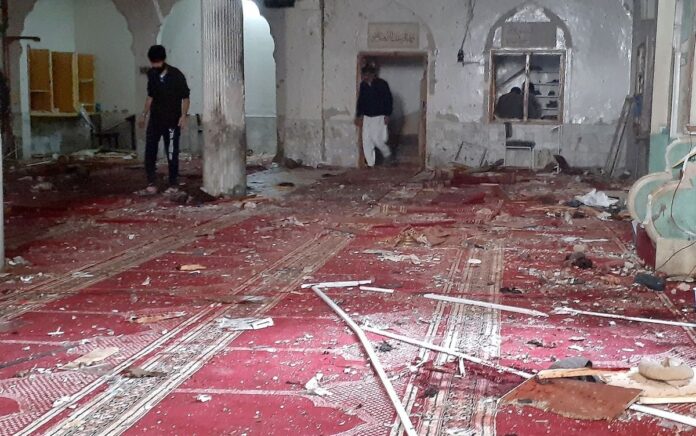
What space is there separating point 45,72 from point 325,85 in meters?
5.66

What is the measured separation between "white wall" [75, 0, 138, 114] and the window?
287 inches

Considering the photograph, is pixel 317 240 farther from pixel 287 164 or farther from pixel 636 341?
pixel 287 164

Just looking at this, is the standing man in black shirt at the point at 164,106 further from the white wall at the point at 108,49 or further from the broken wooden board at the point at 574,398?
the broken wooden board at the point at 574,398

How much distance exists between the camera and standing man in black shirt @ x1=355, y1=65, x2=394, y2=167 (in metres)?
13.6

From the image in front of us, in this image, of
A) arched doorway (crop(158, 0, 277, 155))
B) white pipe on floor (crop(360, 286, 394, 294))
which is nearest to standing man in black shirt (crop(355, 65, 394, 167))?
arched doorway (crop(158, 0, 277, 155))

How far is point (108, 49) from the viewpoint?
15.8m

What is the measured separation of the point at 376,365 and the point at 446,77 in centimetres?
1099

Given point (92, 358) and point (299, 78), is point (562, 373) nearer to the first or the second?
point (92, 358)

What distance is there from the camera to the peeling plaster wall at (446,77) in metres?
13.0

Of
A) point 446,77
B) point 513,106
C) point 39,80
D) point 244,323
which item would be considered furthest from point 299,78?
point 244,323

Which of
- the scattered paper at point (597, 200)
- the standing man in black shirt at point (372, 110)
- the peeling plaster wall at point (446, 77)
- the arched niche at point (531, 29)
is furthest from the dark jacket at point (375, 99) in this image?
the scattered paper at point (597, 200)

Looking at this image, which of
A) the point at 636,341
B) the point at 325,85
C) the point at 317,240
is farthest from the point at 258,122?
the point at 636,341

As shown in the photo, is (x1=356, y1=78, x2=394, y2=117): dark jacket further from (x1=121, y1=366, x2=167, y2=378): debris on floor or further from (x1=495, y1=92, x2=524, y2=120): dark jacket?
(x1=121, y1=366, x2=167, y2=378): debris on floor

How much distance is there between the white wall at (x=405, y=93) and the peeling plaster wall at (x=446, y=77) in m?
3.28
